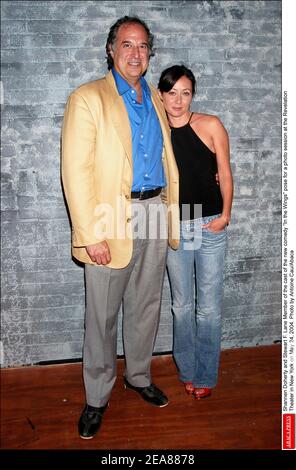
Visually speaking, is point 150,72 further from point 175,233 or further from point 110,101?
point 175,233

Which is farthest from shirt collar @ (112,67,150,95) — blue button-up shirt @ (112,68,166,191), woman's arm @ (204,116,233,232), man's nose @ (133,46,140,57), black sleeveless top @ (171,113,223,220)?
woman's arm @ (204,116,233,232)

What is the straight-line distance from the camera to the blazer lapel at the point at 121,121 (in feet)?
6.91

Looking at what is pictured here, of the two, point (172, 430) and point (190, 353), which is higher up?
point (190, 353)

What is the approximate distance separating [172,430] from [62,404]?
0.68 m

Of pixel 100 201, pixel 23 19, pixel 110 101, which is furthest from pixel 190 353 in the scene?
pixel 23 19

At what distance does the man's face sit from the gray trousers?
661mm

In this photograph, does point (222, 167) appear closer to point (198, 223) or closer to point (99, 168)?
point (198, 223)

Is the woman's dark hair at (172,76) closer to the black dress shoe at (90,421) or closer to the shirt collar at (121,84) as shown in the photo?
the shirt collar at (121,84)

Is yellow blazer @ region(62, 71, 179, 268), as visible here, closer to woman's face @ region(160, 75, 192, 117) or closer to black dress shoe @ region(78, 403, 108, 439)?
woman's face @ region(160, 75, 192, 117)

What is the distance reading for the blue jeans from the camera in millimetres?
2402

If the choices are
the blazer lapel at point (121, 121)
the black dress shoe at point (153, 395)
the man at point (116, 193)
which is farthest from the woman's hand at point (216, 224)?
the black dress shoe at point (153, 395)

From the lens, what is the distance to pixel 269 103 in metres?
2.79
